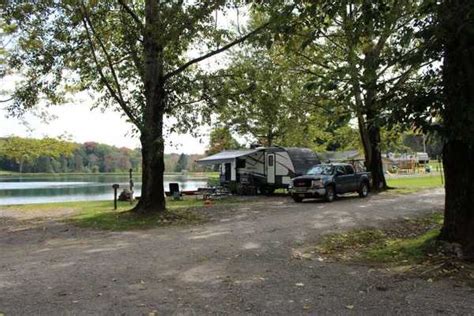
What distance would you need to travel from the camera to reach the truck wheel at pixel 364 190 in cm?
2481

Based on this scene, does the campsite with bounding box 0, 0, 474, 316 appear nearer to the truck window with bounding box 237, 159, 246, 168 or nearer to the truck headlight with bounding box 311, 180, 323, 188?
the truck headlight with bounding box 311, 180, 323, 188

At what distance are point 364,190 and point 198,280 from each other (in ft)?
62.1

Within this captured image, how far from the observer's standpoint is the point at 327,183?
22.5m

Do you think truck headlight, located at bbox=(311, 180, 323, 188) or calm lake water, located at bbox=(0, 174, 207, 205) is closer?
truck headlight, located at bbox=(311, 180, 323, 188)

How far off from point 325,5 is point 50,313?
6.50 metres

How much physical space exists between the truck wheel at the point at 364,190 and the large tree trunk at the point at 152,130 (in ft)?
36.3

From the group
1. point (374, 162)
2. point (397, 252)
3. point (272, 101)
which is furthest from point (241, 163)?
point (397, 252)

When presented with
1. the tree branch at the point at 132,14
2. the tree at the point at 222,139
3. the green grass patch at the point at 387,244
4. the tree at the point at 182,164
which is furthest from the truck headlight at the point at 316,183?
the tree at the point at 182,164

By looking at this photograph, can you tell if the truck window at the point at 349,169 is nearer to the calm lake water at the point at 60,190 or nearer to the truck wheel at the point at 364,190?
the truck wheel at the point at 364,190

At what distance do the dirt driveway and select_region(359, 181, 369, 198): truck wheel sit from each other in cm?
1216

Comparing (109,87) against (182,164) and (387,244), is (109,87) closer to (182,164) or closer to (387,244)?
(387,244)

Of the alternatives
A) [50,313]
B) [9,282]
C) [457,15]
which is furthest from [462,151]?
[9,282]

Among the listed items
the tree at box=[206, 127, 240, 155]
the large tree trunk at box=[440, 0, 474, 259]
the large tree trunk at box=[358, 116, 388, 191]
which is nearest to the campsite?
the large tree trunk at box=[440, 0, 474, 259]

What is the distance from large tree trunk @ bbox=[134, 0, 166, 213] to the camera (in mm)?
17547
